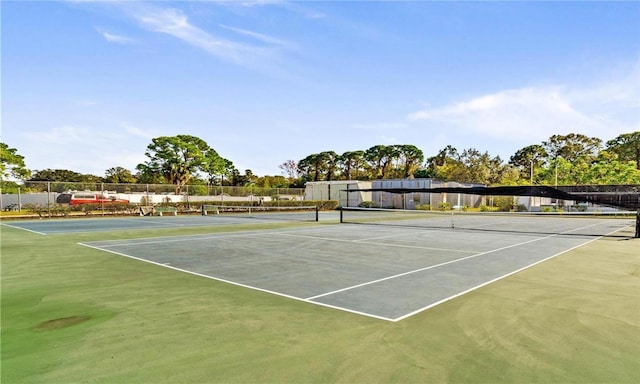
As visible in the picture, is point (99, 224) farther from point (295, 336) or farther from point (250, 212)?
point (295, 336)

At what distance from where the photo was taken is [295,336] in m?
4.18

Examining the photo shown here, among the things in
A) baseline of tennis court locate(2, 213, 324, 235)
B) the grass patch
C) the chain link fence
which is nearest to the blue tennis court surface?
baseline of tennis court locate(2, 213, 324, 235)

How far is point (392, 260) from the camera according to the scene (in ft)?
30.5

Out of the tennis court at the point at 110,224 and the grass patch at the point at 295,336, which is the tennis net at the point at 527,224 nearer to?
the tennis court at the point at 110,224

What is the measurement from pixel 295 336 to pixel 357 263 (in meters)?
4.83

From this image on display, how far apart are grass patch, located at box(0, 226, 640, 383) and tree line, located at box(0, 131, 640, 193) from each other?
105ft

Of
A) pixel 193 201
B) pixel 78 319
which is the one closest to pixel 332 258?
pixel 78 319

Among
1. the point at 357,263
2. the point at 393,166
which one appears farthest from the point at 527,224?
the point at 393,166

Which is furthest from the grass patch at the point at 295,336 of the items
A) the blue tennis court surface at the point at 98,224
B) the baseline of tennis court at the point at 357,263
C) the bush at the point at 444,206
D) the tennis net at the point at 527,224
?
the bush at the point at 444,206

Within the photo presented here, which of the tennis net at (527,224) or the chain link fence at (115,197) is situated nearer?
the tennis net at (527,224)

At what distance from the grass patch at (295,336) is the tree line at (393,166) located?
32151 mm

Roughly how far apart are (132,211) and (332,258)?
88.9ft

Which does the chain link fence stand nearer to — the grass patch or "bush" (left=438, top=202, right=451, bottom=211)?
"bush" (left=438, top=202, right=451, bottom=211)

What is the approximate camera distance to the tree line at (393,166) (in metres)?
44.4
